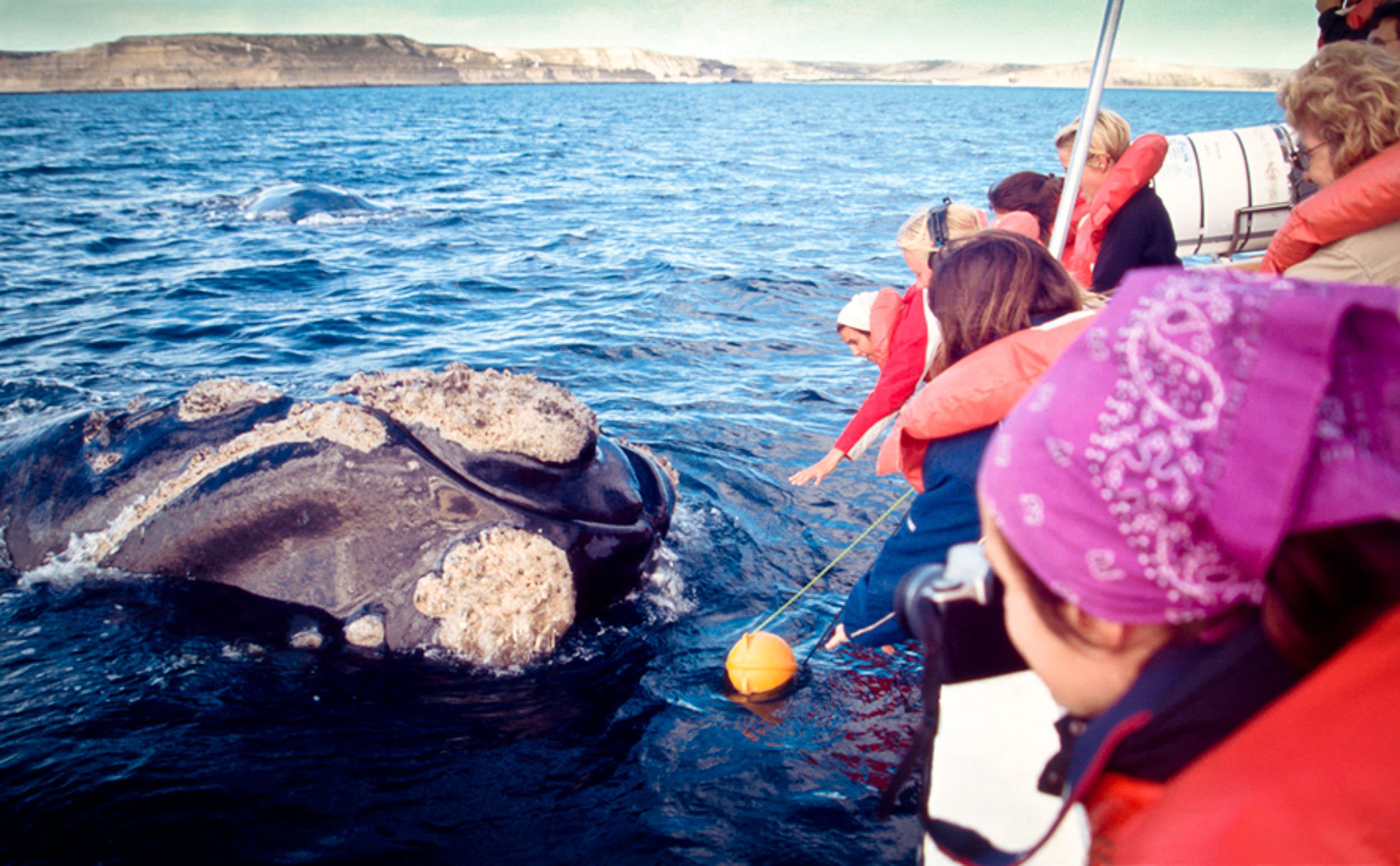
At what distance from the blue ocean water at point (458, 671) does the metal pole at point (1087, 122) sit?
2.11m

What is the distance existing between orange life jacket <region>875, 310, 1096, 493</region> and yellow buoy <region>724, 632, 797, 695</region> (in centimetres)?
148

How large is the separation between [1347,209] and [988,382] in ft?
6.33

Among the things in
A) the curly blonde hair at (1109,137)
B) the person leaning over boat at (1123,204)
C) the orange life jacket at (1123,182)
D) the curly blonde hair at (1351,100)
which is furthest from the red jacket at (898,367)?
the curly blonde hair at (1109,137)

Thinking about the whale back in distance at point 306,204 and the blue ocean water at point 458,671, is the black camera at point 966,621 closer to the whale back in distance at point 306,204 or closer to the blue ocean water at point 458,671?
the blue ocean water at point 458,671

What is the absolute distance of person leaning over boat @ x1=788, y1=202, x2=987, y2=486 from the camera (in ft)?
14.1

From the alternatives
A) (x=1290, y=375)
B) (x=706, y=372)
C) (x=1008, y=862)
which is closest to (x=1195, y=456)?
(x=1290, y=375)

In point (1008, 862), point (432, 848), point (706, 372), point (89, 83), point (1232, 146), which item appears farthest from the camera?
point (89, 83)

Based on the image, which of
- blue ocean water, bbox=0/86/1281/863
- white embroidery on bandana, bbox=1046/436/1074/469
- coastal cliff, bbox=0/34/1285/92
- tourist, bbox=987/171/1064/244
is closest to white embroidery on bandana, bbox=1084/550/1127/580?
white embroidery on bandana, bbox=1046/436/1074/469

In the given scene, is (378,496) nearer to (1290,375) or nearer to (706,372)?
(1290,375)

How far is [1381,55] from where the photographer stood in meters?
3.16

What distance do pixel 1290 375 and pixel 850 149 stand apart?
38.5m

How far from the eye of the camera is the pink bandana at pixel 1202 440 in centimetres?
90

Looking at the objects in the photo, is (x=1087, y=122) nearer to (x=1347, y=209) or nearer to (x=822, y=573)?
(x=1347, y=209)

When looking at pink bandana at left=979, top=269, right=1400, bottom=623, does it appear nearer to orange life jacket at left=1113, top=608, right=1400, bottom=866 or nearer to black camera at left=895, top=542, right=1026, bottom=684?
orange life jacket at left=1113, top=608, right=1400, bottom=866
